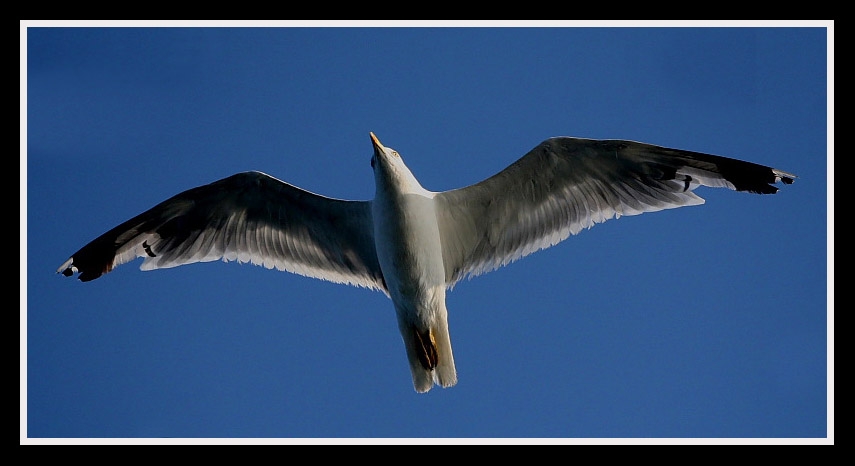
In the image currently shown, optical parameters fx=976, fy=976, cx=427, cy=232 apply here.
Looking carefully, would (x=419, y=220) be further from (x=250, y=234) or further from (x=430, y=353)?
(x=250, y=234)

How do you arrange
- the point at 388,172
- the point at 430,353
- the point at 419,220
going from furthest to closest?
1. the point at 430,353
2. the point at 419,220
3. the point at 388,172

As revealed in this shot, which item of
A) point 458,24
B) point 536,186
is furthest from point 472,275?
point 458,24

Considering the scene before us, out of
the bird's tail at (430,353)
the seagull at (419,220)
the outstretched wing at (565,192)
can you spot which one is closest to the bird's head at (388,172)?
the seagull at (419,220)

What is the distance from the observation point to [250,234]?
343 inches

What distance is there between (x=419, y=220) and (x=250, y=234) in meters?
1.72

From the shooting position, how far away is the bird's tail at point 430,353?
26.8 ft

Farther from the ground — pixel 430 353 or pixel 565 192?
pixel 565 192

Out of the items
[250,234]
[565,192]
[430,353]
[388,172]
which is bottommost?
[430,353]

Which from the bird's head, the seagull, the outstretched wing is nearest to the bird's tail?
the seagull

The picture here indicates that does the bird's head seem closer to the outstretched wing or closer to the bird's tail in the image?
the outstretched wing

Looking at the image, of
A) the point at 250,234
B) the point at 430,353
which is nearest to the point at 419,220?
the point at 430,353

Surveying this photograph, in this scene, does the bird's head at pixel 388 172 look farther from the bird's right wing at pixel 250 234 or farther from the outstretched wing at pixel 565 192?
the bird's right wing at pixel 250 234

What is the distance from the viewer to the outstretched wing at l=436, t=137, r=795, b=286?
26.0 feet

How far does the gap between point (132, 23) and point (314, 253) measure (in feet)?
8.26
